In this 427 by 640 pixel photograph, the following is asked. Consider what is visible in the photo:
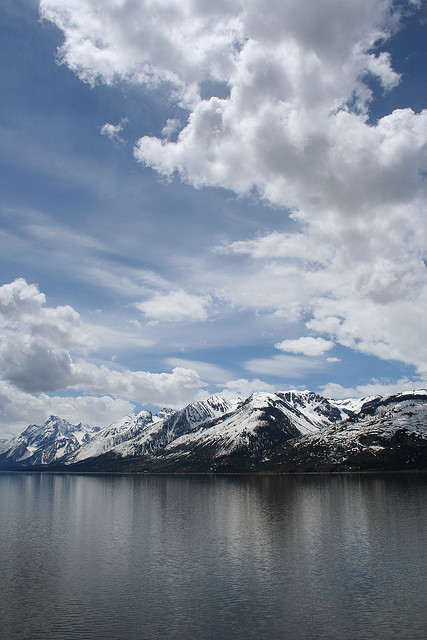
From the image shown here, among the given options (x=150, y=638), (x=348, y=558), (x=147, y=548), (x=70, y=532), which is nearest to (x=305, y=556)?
(x=348, y=558)

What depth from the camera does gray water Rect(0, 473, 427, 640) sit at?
44031 millimetres

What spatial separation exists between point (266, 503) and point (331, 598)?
108740 millimetres

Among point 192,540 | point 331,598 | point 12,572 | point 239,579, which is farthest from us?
point 192,540

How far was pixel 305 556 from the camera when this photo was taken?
240ft

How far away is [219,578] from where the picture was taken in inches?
2416

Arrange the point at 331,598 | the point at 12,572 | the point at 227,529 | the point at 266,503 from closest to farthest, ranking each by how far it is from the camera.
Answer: the point at 331,598 → the point at 12,572 → the point at 227,529 → the point at 266,503

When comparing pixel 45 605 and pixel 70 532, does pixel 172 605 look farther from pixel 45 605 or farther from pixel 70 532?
pixel 70 532

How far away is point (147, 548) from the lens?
82625mm

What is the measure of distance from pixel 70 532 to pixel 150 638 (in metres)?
70.5

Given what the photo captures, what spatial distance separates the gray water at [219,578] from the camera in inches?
1734

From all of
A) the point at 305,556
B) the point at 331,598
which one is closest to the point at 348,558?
the point at 305,556

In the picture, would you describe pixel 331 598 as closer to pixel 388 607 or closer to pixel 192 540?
pixel 388 607

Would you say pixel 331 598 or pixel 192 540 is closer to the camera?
pixel 331 598

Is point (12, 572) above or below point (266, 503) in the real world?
above
